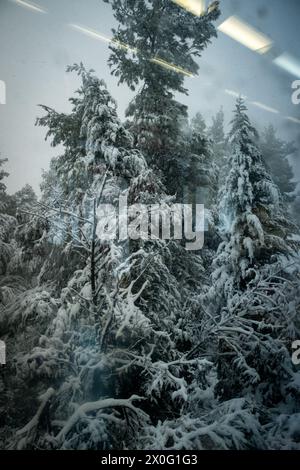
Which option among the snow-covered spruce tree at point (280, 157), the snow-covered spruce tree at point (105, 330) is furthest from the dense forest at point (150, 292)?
the snow-covered spruce tree at point (280, 157)

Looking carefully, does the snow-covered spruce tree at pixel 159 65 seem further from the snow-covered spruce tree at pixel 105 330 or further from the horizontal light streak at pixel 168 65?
the snow-covered spruce tree at pixel 105 330

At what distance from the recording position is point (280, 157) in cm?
2880

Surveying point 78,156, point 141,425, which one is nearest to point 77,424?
point 141,425

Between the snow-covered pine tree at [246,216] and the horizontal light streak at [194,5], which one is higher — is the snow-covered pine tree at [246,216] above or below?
below

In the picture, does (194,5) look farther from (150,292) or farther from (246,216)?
(150,292)

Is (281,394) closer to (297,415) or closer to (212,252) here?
(297,415)

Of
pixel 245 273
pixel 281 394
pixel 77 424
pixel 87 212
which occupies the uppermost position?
pixel 87 212

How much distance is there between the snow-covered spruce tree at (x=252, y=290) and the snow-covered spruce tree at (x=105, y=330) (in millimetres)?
946

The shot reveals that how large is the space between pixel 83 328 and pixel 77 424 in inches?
62.7

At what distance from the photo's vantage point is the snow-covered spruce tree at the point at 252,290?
6320 millimetres

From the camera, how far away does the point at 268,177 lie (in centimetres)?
823

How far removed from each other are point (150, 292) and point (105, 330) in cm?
199

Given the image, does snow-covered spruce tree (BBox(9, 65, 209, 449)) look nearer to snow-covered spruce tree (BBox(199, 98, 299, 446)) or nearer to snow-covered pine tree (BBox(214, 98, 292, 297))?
snow-covered spruce tree (BBox(199, 98, 299, 446))

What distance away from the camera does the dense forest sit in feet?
15.9
